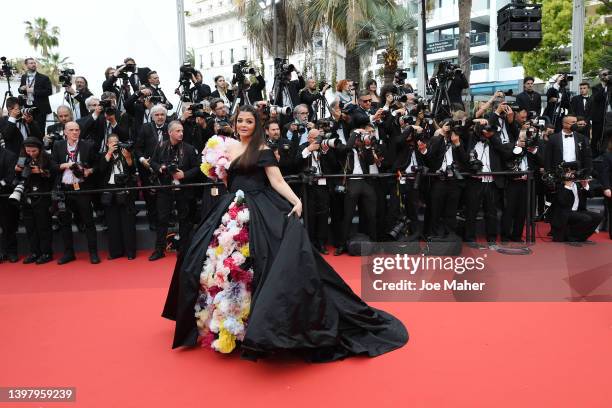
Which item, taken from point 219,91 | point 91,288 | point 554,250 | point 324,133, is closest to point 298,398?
point 91,288

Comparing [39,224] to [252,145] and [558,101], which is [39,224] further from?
[558,101]

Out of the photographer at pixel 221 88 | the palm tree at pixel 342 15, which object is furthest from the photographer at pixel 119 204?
the palm tree at pixel 342 15

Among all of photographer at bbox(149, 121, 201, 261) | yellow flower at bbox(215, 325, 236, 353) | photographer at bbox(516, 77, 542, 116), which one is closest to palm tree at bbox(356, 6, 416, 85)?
photographer at bbox(516, 77, 542, 116)

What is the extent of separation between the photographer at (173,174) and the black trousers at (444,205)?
3.15 metres

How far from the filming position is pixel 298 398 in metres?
3.15

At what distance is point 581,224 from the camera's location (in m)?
7.23

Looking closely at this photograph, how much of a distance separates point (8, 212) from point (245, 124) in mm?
4951

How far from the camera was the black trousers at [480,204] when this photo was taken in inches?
283

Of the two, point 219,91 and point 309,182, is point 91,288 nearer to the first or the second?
point 309,182

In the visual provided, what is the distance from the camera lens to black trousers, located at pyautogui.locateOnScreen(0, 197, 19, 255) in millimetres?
7250

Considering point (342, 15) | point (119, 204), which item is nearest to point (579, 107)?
point (119, 204)

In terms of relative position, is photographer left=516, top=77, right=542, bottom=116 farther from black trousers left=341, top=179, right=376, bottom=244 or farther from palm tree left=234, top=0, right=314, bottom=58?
palm tree left=234, top=0, right=314, bottom=58

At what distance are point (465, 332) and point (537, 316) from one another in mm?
784

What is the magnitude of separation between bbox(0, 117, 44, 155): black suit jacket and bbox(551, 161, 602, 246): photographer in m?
7.29
